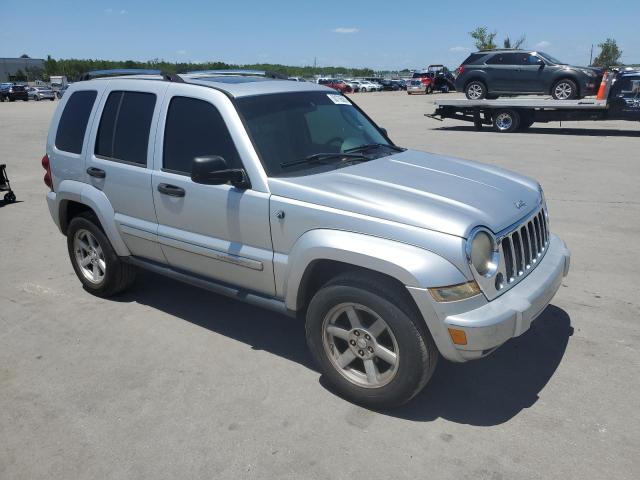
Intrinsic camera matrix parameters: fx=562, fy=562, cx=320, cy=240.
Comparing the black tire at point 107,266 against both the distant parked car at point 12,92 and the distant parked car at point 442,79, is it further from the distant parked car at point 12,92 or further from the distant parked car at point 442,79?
the distant parked car at point 12,92

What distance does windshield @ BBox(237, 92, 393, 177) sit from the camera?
3.73 metres

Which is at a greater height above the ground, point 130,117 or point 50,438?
point 130,117

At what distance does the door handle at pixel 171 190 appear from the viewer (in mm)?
3980

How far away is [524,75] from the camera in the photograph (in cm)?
1847

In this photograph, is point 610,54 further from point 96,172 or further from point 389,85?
point 96,172

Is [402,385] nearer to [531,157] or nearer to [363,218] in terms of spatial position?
[363,218]

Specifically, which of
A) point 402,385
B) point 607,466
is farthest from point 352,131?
point 607,466

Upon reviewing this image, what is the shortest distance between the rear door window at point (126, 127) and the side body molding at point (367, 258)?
1.61m

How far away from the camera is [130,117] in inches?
175

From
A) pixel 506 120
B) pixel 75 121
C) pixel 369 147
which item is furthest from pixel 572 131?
pixel 75 121

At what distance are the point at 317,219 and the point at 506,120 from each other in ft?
53.4

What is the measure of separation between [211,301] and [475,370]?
2417 mm

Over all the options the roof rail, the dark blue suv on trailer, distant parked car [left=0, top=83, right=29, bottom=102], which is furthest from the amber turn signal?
distant parked car [left=0, top=83, right=29, bottom=102]

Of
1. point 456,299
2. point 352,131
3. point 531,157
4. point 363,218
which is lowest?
point 531,157
